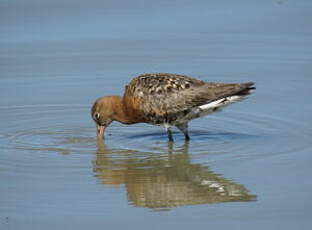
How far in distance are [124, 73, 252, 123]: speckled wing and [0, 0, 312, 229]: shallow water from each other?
396 mm

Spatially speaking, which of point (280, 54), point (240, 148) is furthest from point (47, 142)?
point (280, 54)

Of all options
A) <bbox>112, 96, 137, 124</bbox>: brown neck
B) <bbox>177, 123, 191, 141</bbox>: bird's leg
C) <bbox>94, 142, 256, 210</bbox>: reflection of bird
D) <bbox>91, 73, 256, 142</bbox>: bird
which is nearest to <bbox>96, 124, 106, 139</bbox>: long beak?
<bbox>91, 73, 256, 142</bbox>: bird

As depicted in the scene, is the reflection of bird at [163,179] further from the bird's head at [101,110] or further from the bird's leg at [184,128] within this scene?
the bird's head at [101,110]

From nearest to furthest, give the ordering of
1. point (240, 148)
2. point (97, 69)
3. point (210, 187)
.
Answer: point (210, 187)
point (240, 148)
point (97, 69)

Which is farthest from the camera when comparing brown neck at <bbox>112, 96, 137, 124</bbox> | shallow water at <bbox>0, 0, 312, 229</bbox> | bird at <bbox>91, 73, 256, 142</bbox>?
brown neck at <bbox>112, 96, 137, 124</bbox>

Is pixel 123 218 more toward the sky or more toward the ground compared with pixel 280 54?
more toward the ground

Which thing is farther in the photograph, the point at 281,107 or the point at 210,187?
the point at 281,107

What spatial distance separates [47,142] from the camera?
11.8m

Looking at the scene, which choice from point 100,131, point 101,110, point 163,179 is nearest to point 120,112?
point 101,110

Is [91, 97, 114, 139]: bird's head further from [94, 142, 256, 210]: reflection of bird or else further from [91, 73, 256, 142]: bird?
[94, 142, 256, 210]: reflection of bird

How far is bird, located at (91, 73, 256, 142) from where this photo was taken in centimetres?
1178

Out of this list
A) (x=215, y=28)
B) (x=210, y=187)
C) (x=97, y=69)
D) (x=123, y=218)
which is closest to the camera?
(x=123, y=218)

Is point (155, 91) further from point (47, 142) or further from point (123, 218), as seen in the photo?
point (123, 218)

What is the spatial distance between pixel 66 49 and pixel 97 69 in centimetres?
77
